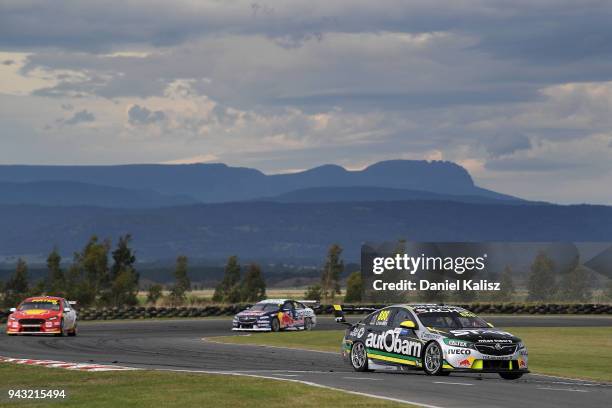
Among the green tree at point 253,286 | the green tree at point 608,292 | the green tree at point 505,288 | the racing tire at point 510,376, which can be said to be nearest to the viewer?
the racing tire at point 510,376

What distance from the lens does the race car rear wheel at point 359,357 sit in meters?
25.5

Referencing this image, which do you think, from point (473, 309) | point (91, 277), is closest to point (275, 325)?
point (473, 309)

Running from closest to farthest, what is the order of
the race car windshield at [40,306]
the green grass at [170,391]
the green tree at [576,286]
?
the green grass at [170,391]
the race car windshield at [40,306]
the green tree at [576,286]

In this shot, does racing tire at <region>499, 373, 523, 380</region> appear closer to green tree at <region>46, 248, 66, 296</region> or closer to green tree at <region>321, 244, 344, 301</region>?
green tree at <region>321, 244, 344, 301</region>

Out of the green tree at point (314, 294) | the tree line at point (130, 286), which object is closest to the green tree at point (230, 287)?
the tree line at point (130, 286)

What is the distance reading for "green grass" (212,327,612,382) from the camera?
28.6 metres

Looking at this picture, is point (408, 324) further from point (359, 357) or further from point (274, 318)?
point (274, 318)

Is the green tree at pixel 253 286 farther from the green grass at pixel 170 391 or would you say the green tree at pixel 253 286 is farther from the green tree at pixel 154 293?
the green grass at pixel 170 391

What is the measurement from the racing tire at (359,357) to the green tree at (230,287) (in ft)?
194

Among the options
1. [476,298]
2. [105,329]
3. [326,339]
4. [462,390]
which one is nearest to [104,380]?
[462,390]

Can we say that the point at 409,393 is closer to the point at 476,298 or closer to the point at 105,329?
the point at 105,329

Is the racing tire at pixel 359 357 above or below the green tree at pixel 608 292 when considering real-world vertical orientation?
below

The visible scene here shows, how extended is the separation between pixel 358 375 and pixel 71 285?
6028 centimetres

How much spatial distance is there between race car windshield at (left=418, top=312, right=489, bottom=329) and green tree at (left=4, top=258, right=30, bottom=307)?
2301 inches
